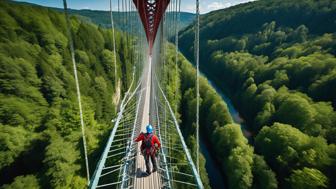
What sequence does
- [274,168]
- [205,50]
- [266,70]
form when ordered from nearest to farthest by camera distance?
[274,168], [266,70], [205,50]

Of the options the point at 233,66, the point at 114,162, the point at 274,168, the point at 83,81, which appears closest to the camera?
the point at 114,162

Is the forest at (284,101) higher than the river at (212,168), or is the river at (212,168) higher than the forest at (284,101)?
the forest at (284,101)

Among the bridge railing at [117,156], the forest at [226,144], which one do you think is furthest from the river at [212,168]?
the bridge railing at [117,156]

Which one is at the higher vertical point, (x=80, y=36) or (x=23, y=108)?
(x=80, y=36)

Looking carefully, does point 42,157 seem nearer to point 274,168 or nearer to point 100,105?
point 100,105

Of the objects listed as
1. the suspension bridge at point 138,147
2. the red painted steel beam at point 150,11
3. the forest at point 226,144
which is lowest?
the forest at point 226,144

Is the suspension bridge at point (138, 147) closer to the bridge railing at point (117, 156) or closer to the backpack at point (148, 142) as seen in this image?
the bridge railing at point (117, 156)

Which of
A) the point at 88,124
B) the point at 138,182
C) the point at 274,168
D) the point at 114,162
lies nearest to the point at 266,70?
the point at 274,168
